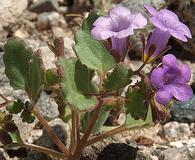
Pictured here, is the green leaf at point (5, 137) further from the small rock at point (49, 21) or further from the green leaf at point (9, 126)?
the small rock at point (49, 21)

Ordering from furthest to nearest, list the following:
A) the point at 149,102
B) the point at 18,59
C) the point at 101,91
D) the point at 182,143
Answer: the point at 182,143 < the point at 18,59 < the point at 101,91 < the point at 149,102

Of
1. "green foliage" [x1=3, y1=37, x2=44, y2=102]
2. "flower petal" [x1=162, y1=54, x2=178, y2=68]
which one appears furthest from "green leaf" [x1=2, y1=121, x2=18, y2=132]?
"flower petal" [x1=162, y1=54, x2=178, y2=68]

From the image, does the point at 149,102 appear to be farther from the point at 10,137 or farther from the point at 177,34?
the point at 10,137

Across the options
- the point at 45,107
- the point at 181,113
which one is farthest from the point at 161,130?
the point at 45,107

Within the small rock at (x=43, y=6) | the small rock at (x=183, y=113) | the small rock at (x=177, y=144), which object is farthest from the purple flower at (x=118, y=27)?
the small rock at (x=43, y=6)

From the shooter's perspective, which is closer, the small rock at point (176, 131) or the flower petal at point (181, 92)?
the flower petal at point (181, 92)
